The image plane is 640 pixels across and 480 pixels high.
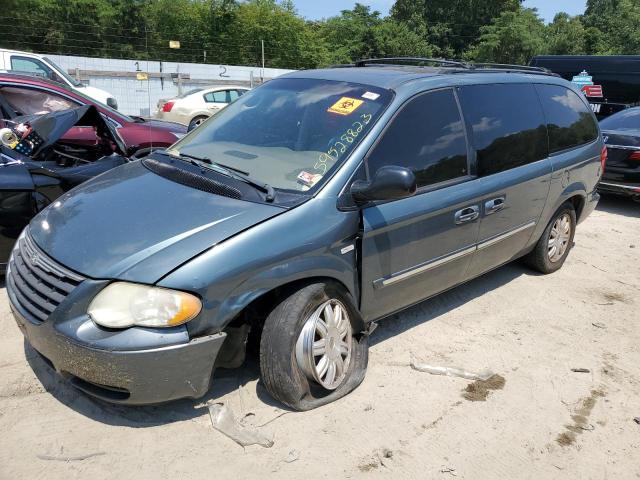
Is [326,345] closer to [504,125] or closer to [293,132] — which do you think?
[293,132]

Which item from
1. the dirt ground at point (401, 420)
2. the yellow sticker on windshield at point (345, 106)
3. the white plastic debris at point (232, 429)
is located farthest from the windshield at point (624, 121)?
the white plastic debris at point (232, 429)

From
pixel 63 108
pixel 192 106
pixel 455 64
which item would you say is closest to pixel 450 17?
pixel 192 106

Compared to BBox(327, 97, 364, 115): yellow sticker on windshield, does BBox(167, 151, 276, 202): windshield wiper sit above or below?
below

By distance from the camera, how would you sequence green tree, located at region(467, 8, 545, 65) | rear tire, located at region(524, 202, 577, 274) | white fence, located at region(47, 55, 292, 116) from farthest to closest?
green tree, located at region(467, 8, 545, 65)
white fence, located at region(47, 55, 292, 116)
rear tire, located at region(524, 202, 577, 274)

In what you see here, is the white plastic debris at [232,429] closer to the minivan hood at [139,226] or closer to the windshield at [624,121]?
the minivan hood at [139,226]

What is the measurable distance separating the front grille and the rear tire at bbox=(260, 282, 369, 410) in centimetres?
98

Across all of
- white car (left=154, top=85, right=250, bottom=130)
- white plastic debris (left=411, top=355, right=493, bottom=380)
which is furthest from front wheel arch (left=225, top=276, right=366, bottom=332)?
white car (left=154, top=85, right=250, bottom=130)

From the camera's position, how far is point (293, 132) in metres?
3.46

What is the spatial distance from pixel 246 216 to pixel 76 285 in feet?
2.80

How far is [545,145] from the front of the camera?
4.56 metres

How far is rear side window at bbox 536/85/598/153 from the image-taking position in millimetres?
4668

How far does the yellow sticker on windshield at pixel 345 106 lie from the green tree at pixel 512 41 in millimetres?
45613

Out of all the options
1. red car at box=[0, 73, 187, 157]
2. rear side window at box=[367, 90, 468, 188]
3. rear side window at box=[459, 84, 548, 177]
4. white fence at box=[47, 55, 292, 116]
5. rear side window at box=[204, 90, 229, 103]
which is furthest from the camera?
white fence at box=[47, 55, 292, 116]

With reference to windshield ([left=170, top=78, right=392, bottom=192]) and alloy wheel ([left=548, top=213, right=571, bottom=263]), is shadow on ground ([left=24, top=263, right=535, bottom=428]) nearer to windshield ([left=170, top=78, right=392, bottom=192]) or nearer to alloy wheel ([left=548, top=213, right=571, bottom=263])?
windshield ([left=170, top=78, right=392, bottom=192])
